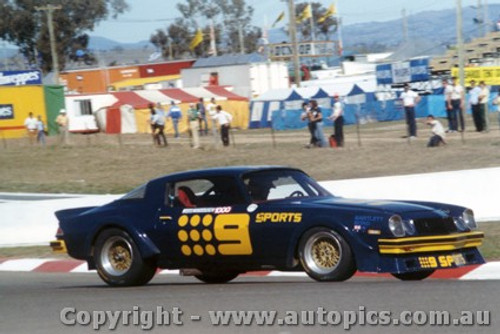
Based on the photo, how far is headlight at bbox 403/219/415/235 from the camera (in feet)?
30.8

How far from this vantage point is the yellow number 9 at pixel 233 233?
9.99 m

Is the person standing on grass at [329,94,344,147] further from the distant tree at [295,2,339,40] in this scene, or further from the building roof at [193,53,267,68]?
the distant tree at [295,2,339,40]

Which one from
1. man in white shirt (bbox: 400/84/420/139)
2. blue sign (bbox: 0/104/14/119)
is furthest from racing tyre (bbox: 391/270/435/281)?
blue sign (bbox: 0/104/14/119)

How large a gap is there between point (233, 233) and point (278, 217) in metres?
0.48

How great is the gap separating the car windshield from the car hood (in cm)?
42

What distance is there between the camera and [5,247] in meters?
17.0

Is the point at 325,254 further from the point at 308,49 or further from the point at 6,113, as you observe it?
the point at 308,49

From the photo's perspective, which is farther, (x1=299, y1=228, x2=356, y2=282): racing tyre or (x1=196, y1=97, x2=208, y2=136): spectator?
(x1=196, y1=97, x2=208, y2=136): spectator

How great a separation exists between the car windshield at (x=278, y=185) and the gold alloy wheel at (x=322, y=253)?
854mm

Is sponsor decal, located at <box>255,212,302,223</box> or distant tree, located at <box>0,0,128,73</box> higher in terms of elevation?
distant tree, located at <box>0,0,128,73</box>

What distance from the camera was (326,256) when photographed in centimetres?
959

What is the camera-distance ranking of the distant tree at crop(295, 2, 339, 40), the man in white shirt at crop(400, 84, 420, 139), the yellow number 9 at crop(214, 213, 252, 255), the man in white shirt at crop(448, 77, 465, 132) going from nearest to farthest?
1. the yellow number 9 at crop(214, 213, 252, 255)
2. the man in white shirt at crop(400, 84, 420, 139)
3. the man in white shirt at crop(448, 77, 465, 132)
4. the distant tree at crop(295, 2, 339, 40)

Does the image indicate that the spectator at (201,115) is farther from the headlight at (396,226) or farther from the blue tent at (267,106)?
the headlight at (396,226)

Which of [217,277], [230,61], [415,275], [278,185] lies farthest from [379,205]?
[230,61]
